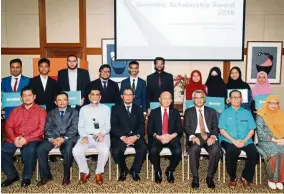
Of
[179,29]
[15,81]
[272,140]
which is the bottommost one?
[272,140]

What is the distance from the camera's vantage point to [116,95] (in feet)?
15.5

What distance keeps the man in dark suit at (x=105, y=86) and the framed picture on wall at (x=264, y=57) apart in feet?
11.1

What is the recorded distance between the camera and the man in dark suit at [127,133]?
3.80 meters

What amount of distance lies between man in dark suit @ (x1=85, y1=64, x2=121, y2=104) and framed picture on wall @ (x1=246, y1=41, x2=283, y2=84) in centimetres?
339

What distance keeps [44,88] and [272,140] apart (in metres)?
3.36

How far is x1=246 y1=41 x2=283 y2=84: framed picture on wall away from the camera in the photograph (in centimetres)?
642

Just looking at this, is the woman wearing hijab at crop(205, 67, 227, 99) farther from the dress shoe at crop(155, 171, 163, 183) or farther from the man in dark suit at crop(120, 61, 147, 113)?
the dress shoe at crop(155, 171, 163, 183)

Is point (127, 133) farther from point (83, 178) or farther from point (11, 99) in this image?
point (11, 99)

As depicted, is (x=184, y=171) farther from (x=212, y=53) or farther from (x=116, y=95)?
(x=212, y=53)

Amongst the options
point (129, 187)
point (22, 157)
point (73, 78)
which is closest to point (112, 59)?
point (73, 78)

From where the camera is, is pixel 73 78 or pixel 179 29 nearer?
pixel 73 78

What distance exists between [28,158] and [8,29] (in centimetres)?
393

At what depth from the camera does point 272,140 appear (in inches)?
148

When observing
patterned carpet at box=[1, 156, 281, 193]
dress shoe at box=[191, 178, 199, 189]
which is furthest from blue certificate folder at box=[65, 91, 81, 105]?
dress shoe at box=[191, 178, 199, 189]
